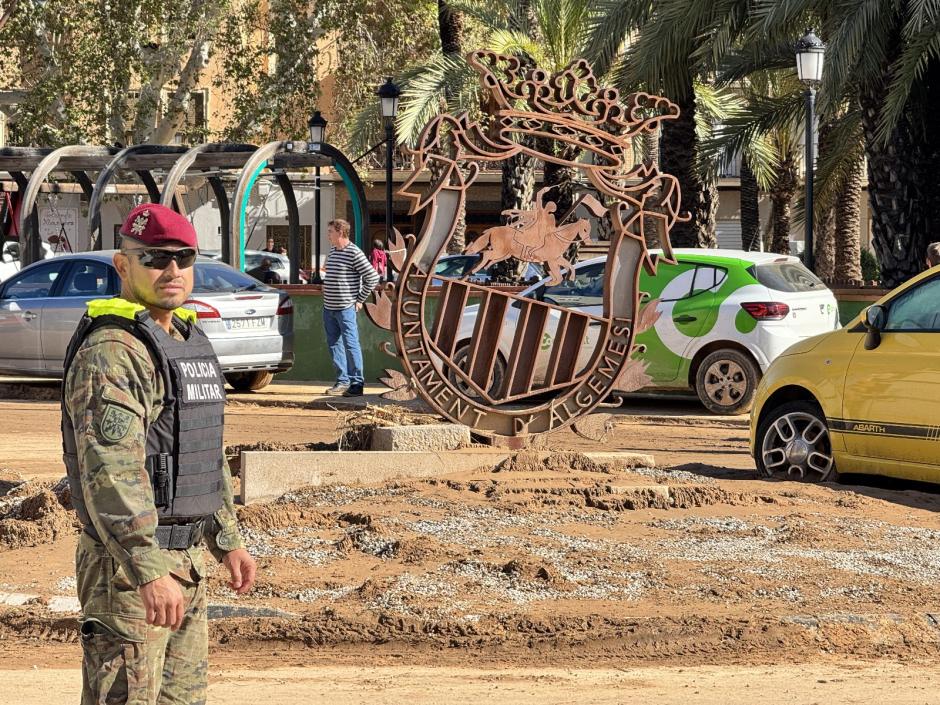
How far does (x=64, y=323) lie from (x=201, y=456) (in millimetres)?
13276

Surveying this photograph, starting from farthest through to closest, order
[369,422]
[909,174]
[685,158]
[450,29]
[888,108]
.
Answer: [450,29], [685,158], [909,174], [888,108], [369,422]

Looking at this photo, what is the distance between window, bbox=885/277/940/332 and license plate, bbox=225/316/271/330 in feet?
26.5

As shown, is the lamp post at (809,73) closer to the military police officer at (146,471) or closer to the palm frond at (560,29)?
the palm frond at (560,29)

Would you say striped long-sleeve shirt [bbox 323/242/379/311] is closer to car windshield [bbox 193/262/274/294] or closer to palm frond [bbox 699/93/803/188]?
car windshield [bbox 193/262/274/294]

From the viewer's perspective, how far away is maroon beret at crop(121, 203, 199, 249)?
396 cm

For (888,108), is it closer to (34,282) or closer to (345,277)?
(345,277)

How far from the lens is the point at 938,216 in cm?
1923

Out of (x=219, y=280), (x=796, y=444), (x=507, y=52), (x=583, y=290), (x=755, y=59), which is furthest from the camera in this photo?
(x=507, y=52)

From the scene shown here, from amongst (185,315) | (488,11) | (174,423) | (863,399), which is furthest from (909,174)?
(174,423)

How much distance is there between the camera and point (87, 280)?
16844 millimetres

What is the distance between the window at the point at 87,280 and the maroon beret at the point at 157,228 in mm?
12940

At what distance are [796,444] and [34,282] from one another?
961cm

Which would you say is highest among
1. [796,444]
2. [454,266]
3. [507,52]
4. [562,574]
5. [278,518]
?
[507,52]

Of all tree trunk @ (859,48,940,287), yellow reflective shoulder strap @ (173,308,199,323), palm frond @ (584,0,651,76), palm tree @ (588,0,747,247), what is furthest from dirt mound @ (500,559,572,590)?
palm frond @ (584,0,651,76)
